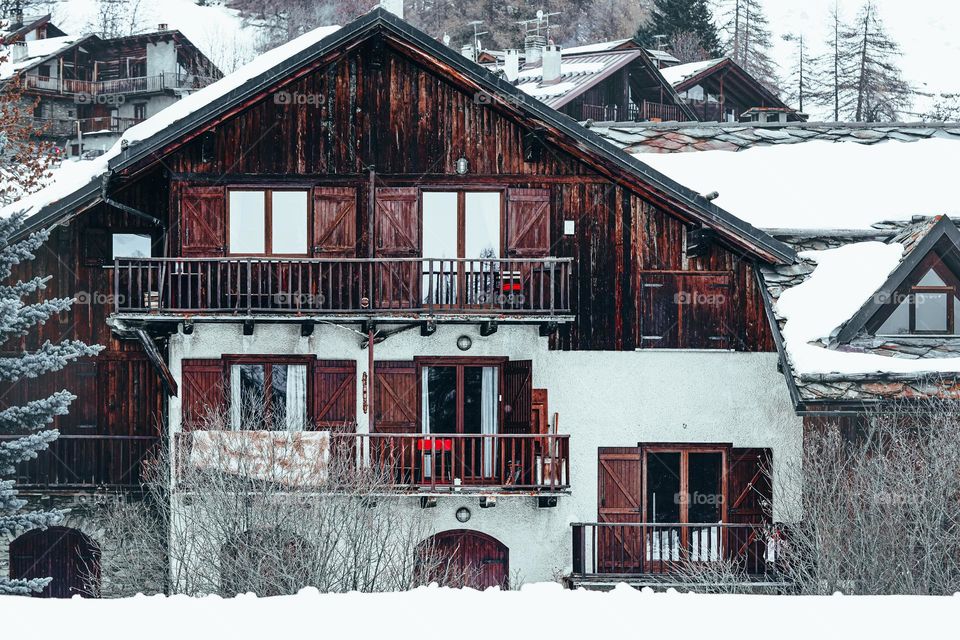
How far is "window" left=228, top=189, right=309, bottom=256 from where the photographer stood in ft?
83.4

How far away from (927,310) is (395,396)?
30.1 feet

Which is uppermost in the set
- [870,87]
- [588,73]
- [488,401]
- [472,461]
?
[870,87]

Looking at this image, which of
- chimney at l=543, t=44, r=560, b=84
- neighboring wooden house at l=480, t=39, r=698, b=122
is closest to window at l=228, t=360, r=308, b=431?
neighboring wooden house at l=480, t=39, r=698, b=122

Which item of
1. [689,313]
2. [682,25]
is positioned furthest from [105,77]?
[689,313]

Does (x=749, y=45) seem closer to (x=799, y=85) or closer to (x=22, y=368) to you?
(x=799, y=85)

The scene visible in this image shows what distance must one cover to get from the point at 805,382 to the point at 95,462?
12846 mm

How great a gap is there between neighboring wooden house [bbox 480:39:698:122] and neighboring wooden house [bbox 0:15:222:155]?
22.2 meters

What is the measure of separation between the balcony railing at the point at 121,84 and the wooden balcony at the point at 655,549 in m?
52.6

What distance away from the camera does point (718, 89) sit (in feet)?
203

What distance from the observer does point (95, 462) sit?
2705 centimetres

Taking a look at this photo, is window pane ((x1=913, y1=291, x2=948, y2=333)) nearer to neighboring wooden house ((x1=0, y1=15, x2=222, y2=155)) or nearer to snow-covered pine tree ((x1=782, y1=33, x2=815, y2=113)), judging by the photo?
neighboring wooden house ((x1=0, y1=15, x2=222, y2=155))

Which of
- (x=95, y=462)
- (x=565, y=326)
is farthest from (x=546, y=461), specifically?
(x=95, y=462)

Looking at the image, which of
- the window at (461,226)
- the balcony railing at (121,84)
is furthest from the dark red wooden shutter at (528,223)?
the balcony railing at (121,84)

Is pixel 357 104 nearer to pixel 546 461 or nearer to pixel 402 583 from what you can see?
pixel 546 461
